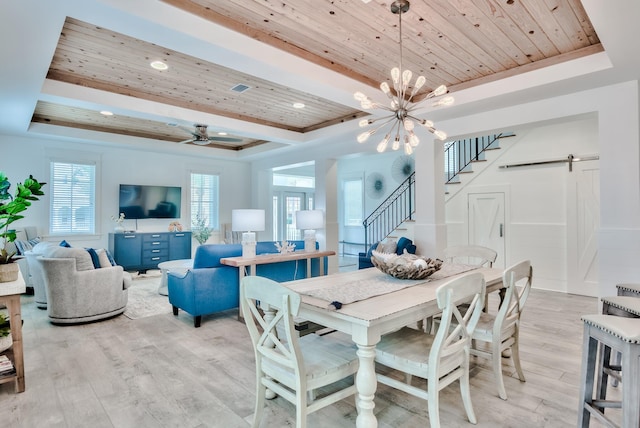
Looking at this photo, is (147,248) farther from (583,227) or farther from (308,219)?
(583,227)

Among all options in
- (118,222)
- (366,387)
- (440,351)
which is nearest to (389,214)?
(118,222)

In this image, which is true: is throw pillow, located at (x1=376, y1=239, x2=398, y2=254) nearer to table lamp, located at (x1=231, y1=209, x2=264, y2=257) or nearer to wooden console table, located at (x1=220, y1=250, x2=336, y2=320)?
wooden console table, located at (x1=220, y1=250, x2=336, y2=320)

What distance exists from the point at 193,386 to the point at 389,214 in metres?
7.23

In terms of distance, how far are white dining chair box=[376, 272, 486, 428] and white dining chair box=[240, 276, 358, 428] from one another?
258 millimetres

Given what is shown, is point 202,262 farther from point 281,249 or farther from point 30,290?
point 30,290

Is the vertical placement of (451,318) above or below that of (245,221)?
below

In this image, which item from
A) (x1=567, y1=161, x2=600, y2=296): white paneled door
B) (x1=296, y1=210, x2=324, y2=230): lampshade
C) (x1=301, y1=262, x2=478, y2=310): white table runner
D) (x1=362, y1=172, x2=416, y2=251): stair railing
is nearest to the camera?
(x1=301, y1=262, x2=478, y2=310): white table runner

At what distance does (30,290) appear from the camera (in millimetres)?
5453

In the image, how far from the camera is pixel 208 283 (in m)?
3.92

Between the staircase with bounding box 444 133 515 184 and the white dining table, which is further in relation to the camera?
the staircase with bounding box 444 133 515 184

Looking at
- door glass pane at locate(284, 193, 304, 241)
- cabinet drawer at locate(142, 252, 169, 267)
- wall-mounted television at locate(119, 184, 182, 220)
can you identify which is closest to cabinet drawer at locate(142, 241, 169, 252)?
cabinet drawer at locate(142, 252, 169, 267)

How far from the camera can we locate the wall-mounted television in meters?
7.11

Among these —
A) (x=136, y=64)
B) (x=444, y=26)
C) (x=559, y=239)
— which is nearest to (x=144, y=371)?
(x=136, y=64)

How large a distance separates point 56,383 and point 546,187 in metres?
6.51
